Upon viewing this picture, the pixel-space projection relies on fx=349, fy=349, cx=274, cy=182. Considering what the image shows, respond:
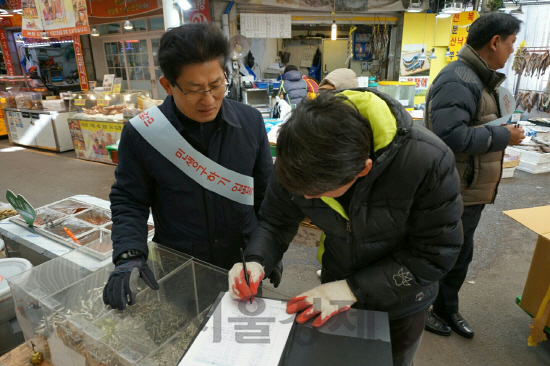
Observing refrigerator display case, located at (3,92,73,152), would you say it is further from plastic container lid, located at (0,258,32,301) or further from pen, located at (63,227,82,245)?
plastic container lid, located at (0,258,32,301)

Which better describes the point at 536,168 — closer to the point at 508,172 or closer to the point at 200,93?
the point at 508,172

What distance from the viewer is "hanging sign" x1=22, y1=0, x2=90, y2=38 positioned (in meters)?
4.77

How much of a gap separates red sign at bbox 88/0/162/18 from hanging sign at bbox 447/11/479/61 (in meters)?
6.13

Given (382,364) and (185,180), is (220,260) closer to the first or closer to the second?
(185,180)

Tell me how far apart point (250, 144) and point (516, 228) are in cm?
335

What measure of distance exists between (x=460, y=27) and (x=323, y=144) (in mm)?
8476

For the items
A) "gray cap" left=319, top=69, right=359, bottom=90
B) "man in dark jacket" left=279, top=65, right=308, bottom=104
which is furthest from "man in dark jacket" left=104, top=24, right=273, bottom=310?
"man in dark jacket" left=279, top=65, right=308, bottom=104

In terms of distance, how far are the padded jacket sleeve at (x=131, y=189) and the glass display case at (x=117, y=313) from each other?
0.50 feet

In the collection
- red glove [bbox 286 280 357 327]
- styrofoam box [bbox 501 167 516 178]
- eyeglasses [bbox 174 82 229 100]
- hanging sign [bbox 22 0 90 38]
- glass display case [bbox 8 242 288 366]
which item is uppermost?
hanging sign [bbox 22 0 90 38]

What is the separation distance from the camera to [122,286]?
1016mm

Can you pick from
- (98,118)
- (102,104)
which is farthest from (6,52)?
(98,118)

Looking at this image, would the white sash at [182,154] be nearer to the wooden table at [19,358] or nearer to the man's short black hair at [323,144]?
the man's short black hair at [323,144]

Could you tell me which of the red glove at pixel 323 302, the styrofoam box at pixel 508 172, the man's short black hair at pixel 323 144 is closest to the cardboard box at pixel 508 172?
the styrofoam box at pixel 508 172

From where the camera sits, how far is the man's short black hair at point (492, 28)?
1.73 meters
